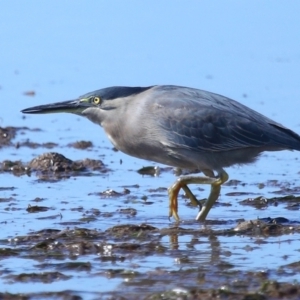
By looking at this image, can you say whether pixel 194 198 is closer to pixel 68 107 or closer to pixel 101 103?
pixel 101 103

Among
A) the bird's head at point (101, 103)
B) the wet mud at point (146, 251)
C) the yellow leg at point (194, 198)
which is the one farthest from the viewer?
the bird's head at point (101, 103)

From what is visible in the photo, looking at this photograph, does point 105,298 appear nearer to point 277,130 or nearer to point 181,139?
point 181,139

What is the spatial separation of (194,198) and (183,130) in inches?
23.0

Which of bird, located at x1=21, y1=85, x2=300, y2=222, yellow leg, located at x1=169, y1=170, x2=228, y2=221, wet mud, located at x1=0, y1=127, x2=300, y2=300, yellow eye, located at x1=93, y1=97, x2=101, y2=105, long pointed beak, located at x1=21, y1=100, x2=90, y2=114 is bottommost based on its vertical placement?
wet mud, located at x1=0, y1=127, x2=300, y2=300

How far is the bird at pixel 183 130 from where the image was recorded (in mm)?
9383

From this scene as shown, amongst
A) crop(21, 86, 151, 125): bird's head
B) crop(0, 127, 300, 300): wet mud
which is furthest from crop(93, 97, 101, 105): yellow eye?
crop(0, 127, 300, 300): wet mud

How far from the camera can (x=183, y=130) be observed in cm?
943

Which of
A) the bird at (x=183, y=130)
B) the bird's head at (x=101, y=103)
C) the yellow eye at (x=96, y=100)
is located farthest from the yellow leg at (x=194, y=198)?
the yellow eye at (x=96, y=100)

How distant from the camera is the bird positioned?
938cm

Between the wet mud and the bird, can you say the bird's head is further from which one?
the wet mud

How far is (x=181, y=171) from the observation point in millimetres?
11789

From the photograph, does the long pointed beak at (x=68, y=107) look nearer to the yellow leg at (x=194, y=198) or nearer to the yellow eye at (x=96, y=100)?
the yellow eye at (x=96, y=100)

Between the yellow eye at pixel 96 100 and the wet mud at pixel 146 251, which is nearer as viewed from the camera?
the wet mud at pixel 146 251

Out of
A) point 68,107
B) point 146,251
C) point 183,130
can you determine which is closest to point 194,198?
point 183,130
